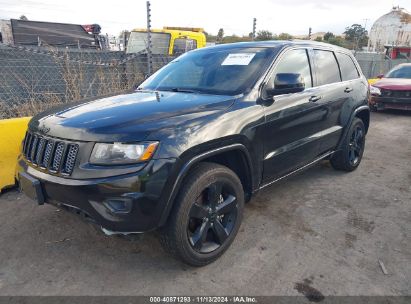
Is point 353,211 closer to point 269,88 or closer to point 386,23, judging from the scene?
point 269,88

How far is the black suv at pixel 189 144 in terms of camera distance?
225 cm

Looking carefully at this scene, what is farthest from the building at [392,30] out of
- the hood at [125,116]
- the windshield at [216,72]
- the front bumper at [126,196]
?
the front bumper at [126,196]

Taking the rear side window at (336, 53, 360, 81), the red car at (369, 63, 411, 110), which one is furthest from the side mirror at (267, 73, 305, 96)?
the red car at (369, 63, 411, 110)

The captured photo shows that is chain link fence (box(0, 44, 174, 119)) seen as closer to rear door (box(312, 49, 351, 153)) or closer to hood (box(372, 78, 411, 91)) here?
rear door (box(312, 49, 351, 153))

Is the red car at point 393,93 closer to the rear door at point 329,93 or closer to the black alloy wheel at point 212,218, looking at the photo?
the rear door at point 329,93

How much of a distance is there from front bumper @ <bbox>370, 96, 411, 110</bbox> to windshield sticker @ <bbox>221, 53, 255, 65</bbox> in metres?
7.80

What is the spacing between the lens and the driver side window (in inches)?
130

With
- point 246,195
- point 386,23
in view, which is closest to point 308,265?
point 246,195

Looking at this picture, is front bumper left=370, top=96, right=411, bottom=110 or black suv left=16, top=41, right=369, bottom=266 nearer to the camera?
black suv left=16, top=41, right=369, bottom=266

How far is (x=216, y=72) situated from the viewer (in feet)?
11.1

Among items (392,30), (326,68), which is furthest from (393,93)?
(392,30)

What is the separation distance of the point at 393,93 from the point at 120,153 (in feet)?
30.9

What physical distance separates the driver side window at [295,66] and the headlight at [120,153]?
4.74ft

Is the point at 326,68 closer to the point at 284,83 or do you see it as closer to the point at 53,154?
the point at 284,83
